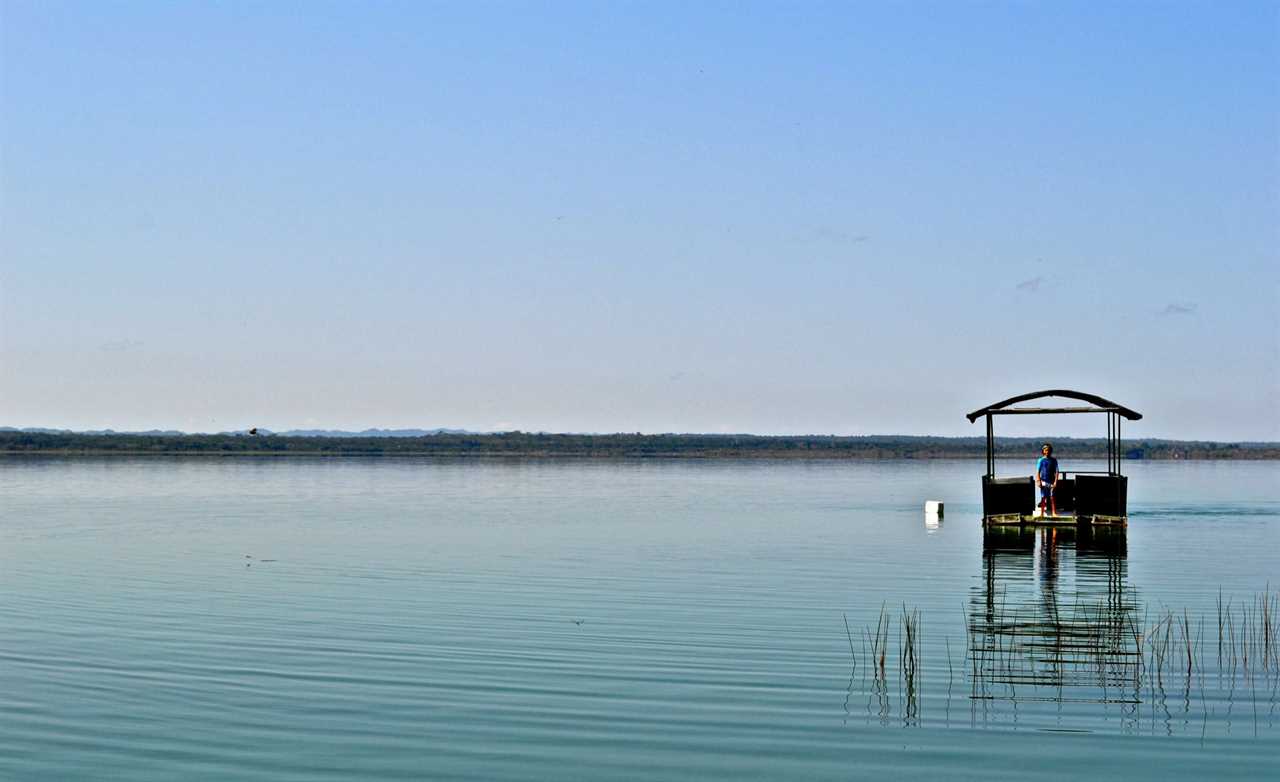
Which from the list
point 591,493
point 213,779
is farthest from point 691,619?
point 591,493

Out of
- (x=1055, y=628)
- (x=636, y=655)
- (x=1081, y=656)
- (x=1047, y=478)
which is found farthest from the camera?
(x=1047, y=478)

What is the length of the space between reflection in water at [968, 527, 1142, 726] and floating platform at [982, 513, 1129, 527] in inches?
202

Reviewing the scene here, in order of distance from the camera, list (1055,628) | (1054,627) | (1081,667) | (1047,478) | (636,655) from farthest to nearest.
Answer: (1047,478) < (1054,627) < (1055,628) < (636,655) < (1081,667)

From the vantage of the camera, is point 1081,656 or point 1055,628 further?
point 1055,628

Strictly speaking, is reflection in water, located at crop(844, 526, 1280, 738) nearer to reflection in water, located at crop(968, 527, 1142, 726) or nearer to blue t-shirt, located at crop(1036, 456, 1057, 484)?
reflection in water, located at crop(968, 527, 1142, 726)

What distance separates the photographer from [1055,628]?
65.7ft

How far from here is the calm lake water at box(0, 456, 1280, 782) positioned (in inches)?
496

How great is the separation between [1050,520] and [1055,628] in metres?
20.7

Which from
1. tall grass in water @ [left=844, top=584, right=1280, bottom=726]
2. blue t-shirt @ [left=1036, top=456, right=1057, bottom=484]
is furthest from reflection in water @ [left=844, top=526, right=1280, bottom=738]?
blue t-shirt @ [left=1036, top=456, right=1057, bottom=484]

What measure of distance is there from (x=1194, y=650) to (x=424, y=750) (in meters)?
9.61

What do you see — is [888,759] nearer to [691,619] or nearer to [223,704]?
[223,704]

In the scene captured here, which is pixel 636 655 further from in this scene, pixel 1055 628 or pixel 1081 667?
pixel 1055 628

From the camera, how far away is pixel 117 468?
104 m

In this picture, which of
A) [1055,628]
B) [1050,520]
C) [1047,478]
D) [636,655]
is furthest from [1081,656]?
[1050,520]
